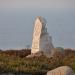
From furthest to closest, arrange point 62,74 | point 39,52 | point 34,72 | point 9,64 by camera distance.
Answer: point 39,52 → point 9,64 → point 34,72 → point 62,74

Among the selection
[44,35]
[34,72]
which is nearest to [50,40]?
[44,35]

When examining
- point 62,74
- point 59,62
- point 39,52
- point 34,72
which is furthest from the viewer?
point 39,52

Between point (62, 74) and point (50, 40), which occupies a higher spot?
point (50, 40)

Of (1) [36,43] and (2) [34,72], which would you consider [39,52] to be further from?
(2) [34,72]

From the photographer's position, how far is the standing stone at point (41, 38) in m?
35.5

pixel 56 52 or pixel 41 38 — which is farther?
pixel 41 38

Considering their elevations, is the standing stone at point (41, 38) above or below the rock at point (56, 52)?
above

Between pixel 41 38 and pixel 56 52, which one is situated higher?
pixel 41 38

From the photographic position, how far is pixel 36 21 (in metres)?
36.4

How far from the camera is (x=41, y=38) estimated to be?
35719mm

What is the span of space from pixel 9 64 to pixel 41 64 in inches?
63.1

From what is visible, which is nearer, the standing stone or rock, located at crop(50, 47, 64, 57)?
rock, located at crop(50, 47, 64, 57)

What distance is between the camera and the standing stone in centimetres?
3547

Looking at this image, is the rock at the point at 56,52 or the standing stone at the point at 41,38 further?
the standing stone at the point at 41,38
